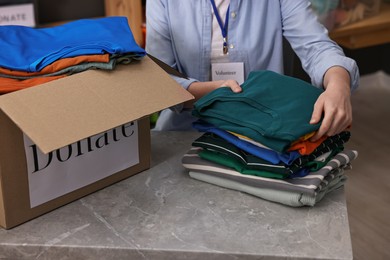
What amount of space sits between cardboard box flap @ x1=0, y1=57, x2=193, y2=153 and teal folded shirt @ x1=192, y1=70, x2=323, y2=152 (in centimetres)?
A: 9

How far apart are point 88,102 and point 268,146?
1.26ft

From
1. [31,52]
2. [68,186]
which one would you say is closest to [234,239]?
[68,186]

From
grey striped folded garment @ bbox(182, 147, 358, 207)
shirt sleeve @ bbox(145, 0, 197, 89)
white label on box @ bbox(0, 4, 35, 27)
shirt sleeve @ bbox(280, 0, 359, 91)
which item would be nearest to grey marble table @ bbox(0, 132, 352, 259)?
grey striped folded garment @ bbox(182, 147, 358, 207)

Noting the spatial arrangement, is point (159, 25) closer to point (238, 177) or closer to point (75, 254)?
point (238, 177)

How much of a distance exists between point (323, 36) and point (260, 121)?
564 mm

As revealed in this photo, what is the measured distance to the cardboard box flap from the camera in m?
1.03

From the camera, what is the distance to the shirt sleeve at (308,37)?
1593 mm

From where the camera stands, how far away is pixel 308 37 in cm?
170

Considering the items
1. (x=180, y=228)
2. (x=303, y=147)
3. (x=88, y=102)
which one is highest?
(x=88, y=102)

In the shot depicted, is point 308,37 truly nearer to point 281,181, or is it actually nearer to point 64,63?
point 281,181

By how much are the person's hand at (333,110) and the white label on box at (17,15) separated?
66.6 inches

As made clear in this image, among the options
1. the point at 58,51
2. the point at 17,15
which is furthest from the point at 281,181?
the point at 17,15

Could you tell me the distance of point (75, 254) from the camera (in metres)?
1.10

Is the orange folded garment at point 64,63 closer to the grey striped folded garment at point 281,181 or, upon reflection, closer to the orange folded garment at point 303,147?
the grey striped folded garment at point 281,181
